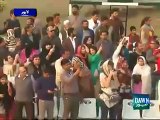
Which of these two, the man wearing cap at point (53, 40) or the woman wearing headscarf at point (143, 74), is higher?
the man wearing cap at point (53, 40)

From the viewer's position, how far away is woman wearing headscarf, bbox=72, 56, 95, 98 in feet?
22.3

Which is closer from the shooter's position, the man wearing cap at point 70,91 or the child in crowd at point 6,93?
the man wearing cap at point 70,91

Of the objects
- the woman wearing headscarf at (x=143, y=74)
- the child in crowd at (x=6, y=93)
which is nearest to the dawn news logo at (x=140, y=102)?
the woman wearing headscarf at (x=143, y=74)

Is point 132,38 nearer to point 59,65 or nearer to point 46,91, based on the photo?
point 59,65

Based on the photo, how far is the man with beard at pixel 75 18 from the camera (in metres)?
6.84

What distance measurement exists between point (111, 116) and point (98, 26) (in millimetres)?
1474

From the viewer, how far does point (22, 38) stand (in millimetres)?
7000

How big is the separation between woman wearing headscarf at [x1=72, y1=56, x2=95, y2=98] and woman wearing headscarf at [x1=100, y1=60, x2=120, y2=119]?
0.61 feet

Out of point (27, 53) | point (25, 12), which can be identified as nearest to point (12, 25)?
point (25, 12)

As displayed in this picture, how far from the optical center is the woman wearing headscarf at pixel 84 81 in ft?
22.3

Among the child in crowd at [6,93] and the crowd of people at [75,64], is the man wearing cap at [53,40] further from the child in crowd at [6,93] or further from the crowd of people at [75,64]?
the child in crowd at [6,93]

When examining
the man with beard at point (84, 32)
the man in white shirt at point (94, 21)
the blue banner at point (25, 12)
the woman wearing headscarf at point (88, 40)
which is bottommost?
the woman wearing headscarf at point (88, 40)

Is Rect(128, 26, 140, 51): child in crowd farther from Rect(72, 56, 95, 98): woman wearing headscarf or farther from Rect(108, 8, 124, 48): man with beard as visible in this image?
Rect(72, 56, 95, 98): woman wearing headscarf

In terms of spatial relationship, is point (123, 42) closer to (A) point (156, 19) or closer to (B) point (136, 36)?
(B) point (136, 36)
